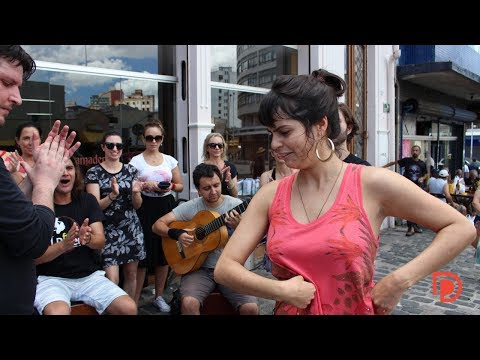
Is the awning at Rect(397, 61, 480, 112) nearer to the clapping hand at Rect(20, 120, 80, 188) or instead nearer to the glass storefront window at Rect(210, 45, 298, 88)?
the glass storefront window at Rect(210, 45, 298, 88)

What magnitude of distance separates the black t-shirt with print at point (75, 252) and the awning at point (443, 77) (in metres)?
9.86

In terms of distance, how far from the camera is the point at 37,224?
1688 millimetres

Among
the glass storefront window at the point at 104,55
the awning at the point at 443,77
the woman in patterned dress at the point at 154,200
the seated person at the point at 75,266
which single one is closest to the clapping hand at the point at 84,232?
the seated person at the point at 75,266

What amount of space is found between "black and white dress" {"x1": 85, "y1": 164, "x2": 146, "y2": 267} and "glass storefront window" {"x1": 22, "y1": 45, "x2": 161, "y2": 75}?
6.14 ft

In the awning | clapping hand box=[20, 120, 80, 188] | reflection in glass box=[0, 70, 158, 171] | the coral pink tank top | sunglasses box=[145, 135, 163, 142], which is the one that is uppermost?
the awning

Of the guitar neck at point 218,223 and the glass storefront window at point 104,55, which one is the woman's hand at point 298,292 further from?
the glass storefront window at point 104,55

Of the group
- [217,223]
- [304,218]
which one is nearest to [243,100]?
[217,223]

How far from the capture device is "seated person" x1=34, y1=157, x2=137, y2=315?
3053 mm

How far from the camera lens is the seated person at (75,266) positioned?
3.05 meters

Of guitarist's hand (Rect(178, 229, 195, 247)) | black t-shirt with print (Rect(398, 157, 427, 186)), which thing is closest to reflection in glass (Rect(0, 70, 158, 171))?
guitarist's hand (Rect(178, 229, 195, 247))

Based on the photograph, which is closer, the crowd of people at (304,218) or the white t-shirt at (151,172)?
the crowd of people at (304,218)

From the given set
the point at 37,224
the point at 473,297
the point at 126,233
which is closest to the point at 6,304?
the point at 37,224

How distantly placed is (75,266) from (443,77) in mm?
11662

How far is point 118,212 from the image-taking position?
4.20 m
